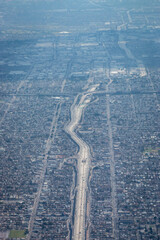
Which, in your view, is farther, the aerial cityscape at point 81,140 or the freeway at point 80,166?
the aerial cityscape at point 81,140

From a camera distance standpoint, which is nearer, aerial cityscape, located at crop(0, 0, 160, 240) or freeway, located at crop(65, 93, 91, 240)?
freeway, located at crop(65, 93, 91, 240)

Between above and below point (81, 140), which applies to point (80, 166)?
above

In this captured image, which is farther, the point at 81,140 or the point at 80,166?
the point at 81,140

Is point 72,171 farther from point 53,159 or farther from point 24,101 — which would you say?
point 24,101
